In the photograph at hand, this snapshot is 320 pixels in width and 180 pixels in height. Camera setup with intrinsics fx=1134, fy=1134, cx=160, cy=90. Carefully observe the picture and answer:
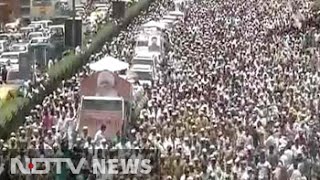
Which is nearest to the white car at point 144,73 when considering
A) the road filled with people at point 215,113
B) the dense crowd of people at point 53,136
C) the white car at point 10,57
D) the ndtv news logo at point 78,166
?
the road filled with people at point 215,113

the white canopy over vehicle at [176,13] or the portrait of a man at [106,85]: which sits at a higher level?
the portrait of a man at [106,85]

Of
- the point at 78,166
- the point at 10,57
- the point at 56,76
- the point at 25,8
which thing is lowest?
the point at 25,8

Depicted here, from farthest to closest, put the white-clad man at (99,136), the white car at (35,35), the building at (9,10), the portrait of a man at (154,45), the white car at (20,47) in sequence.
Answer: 1. the building at (9,10)
2. the white car at (35,35)
3. the white car at (20,47)
4. the portrait of a man at (154,45)
5. the white-clad man at (99,136)

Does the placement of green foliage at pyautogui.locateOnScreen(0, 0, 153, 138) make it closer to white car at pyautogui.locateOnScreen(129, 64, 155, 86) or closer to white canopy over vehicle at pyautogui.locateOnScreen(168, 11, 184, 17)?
white canopy over vehicle at pyautogui.locateOnScreen(168, 11, 184, 17)

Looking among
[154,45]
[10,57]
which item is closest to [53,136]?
[10,57]

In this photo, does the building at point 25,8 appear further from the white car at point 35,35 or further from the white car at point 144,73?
the white car at point 144,73

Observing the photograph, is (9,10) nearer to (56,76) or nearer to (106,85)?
(56,76)

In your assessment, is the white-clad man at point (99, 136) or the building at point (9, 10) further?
the building at point (9, 10)
